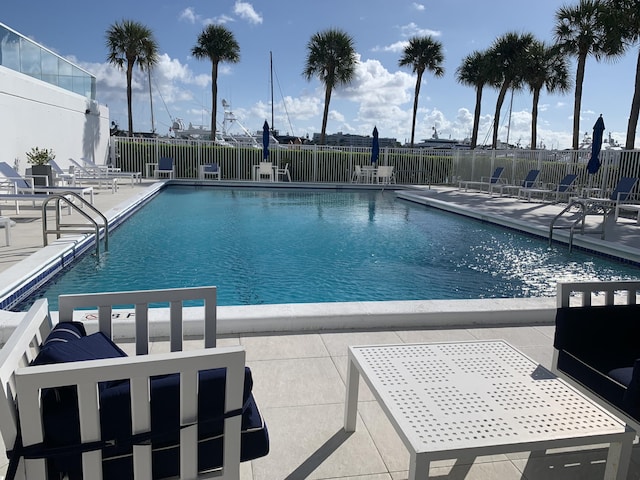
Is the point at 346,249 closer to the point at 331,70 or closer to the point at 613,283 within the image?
the point at 613,283

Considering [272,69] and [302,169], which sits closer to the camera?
[302,169]

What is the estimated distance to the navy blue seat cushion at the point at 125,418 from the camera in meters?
1.26

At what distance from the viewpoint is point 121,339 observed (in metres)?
3.11

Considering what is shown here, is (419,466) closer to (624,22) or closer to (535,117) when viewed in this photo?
(624,22)

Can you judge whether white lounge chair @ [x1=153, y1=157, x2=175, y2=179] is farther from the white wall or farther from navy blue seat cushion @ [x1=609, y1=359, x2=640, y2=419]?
navy blue seat cushion @ [x1=609, y1=359, x2=640, y2=419]

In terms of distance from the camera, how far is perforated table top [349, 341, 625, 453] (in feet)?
5.01

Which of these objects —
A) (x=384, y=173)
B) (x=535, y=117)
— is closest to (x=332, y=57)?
(x=384, y=173)

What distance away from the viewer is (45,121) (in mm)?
12180

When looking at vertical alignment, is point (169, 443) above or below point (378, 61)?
below

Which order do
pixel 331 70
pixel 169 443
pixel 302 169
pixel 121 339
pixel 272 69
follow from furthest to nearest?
1. pixel 272 69
2. pixel 331 70
3. pixel 302 169
4. pixel 121 339
5. pixel 169 443

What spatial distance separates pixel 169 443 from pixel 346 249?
587 cm

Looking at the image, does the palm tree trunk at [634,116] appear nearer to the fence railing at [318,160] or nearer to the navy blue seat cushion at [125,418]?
the fence railing at [318,160]

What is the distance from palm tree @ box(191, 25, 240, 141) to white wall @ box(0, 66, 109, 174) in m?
5.04

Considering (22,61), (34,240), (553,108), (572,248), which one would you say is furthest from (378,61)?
(34,240)
